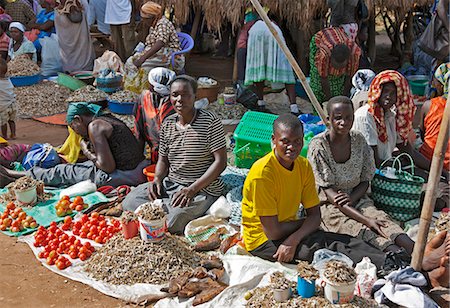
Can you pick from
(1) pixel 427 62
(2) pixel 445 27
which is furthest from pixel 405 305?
(1) pixel 427 62

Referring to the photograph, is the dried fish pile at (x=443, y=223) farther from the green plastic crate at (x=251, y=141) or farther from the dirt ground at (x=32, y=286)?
the dirt ground at (x=32, y=286)

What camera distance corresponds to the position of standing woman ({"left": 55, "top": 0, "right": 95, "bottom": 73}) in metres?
9.75

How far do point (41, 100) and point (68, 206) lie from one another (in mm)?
4003

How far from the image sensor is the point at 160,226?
4027mm

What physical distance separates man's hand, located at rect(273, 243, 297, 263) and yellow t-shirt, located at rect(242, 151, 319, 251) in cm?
13

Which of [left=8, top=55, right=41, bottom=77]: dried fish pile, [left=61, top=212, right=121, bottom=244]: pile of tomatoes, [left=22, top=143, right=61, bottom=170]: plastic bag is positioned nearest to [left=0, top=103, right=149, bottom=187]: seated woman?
[left=22, top=143, right=61, bottom=170]: plastic bag

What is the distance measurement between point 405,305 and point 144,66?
5.45 m

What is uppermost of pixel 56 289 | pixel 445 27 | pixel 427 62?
pixel 445 27

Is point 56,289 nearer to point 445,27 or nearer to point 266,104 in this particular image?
point 266,104

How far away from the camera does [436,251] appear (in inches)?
143

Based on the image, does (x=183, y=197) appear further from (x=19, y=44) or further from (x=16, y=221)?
(x=19, y=44)

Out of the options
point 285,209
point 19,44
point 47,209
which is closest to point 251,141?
point 285,209

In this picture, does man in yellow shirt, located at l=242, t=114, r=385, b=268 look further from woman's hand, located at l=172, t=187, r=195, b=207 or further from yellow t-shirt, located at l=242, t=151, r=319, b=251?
woman's hand, located at l=172, t=187, r=195, b=207

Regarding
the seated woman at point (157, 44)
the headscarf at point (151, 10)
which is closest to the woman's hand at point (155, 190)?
the seated woman at point (157, 44)
